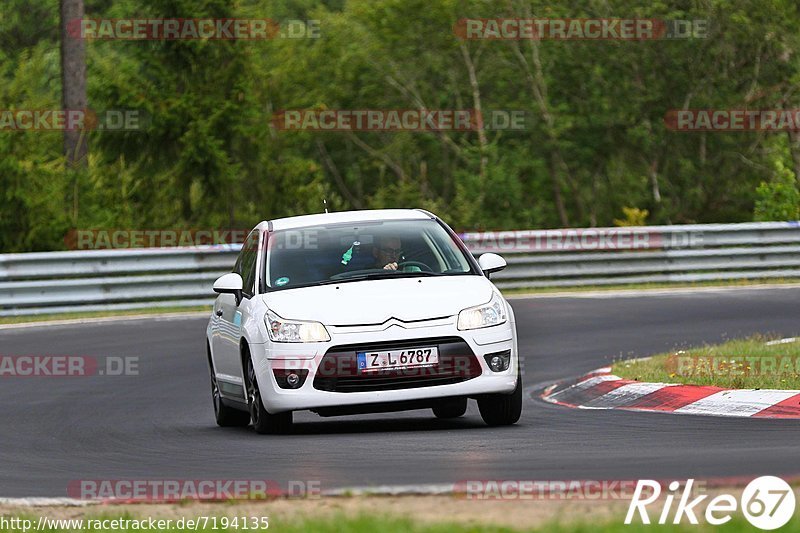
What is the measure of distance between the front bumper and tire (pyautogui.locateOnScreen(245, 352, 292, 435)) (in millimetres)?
302

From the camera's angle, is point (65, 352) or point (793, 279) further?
point (793, 279)

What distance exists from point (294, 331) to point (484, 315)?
1.25m

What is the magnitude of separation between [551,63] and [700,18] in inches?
212

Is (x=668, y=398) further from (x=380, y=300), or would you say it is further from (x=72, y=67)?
(x=72, y=67)

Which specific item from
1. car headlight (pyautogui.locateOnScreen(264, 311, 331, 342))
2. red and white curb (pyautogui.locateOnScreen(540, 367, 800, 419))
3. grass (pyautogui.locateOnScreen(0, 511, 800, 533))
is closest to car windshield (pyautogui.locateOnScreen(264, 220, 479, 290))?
car headlight (pyautogui.locateOnScreen(264, 311, 331, 342))

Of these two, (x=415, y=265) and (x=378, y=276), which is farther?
(x=415, y=265)

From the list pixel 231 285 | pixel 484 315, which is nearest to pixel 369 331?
pixel 484 315

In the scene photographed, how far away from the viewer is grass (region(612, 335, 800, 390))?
1284cm

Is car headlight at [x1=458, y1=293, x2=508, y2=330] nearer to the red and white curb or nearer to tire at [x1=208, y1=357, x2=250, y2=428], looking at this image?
the red and white curb

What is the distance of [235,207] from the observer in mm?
36125

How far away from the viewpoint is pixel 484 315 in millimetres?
11422

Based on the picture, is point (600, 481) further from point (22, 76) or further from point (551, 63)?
point (551, 63)

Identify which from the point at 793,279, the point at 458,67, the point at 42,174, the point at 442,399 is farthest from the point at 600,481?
the point at 458,67

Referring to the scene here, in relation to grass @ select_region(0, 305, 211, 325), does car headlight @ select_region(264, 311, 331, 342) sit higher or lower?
higher
